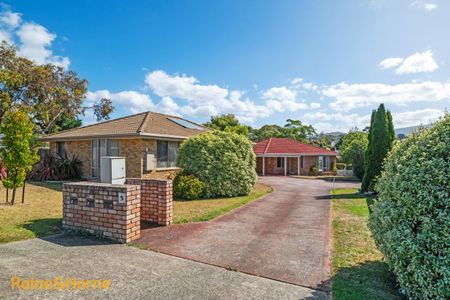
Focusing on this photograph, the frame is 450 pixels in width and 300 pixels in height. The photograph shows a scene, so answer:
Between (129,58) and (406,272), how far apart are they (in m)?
16.5

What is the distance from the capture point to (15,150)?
891 cm

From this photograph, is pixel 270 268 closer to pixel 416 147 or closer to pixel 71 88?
pixel 416 147

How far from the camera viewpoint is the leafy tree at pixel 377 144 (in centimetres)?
1402

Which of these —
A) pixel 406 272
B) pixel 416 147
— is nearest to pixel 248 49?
pixel 416 147

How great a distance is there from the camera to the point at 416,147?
3.54 meters

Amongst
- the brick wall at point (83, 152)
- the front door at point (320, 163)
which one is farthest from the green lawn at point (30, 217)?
the front door at point (320, 163)

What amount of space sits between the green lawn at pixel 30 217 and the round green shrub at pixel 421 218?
264 inches

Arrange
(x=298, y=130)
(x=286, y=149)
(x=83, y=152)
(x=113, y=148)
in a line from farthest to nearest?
(x=298, y=130) → (x=286, y=149) → (x=83, y=152) → (x=113, y=148)

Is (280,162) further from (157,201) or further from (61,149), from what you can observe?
(157,201)

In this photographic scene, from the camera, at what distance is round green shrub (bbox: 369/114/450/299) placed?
2865mm

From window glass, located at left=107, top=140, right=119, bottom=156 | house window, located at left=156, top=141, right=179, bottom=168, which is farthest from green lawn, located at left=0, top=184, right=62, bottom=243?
house window, located at left=156, top=141, right=179, bottom=168

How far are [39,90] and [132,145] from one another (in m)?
17.2

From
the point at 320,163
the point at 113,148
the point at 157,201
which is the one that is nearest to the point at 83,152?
the point at 113,148

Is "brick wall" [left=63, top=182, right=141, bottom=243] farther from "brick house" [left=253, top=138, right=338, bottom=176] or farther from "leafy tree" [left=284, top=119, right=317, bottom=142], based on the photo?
"leafy tree" [left=284, top=119, right=317, bottom=142]
